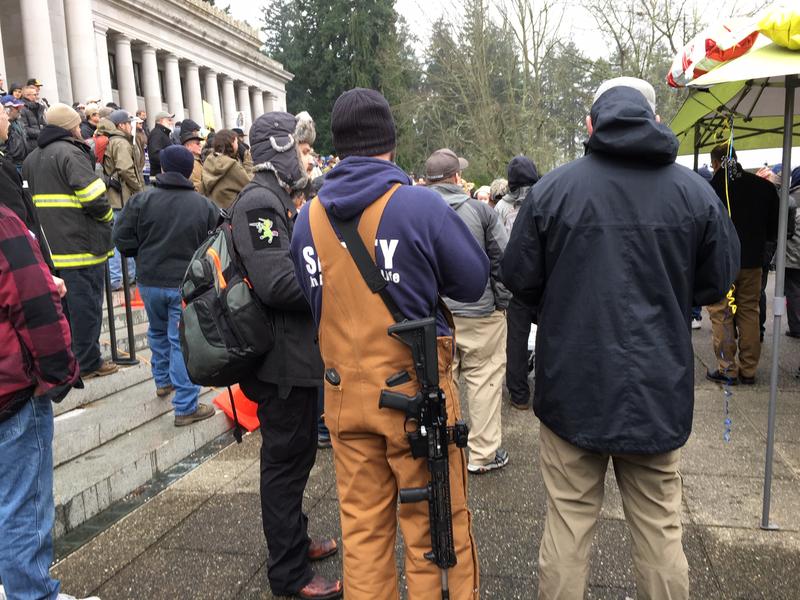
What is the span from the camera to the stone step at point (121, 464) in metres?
3.78

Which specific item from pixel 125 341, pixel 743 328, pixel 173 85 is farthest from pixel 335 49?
pixel 743 328

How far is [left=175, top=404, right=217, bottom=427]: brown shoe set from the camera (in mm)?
5094

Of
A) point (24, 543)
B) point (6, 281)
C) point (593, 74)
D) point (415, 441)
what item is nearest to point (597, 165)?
point (415, 441)

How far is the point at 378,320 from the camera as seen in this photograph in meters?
2.18

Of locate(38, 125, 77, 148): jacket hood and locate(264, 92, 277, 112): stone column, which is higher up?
locate(264, 92, 277, 112): stone column

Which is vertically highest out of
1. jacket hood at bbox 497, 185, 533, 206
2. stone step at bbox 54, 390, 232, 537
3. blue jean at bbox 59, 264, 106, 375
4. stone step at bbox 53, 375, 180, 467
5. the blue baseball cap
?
the blue baseball cap

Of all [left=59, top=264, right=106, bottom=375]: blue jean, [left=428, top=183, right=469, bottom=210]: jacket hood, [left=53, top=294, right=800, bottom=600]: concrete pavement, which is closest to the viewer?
[left=53, top=294, right=800, bottom=600]: concrete pavement

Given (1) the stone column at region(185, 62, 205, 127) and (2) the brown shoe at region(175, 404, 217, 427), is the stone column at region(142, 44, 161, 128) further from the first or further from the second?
(2) the brown shoe at region(175, 404, 217, 427)

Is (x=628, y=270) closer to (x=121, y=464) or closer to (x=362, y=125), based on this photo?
(x=362, y=125)

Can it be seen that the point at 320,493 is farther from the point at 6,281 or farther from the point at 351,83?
the point at 351,83

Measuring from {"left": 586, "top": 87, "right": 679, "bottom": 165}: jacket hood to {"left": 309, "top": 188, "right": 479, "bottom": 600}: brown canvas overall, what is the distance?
0.78 meters

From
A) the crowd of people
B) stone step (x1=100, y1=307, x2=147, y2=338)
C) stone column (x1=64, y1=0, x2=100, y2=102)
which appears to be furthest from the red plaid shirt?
stone column (x1=64, y1=0, x2=100, y2=102)

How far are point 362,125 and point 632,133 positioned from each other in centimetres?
93

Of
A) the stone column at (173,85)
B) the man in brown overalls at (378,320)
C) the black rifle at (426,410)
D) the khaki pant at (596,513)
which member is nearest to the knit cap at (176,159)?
the man in brown overalls at (378,320)
